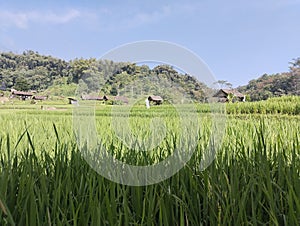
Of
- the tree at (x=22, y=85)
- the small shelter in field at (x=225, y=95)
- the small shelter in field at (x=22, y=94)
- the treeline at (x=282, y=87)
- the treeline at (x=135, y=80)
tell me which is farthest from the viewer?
the tree at (x=22, y=85)

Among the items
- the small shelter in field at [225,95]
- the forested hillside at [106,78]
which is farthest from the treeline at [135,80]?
the small shelter in field at [225,95]

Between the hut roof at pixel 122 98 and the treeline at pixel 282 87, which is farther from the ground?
the treeline at pixel 282 87

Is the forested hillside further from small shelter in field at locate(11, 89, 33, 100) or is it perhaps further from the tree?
small shelter in field at locate(11, 89, 33, 100)

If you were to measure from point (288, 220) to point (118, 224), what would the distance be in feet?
0.98

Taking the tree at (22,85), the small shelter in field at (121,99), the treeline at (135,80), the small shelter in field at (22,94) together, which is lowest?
the small shelter in field at (121,99)

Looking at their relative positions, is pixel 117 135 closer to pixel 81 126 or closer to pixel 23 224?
pixel 81 126

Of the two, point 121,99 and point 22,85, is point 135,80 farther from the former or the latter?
point 22,85

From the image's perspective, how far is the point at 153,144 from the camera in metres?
1.25

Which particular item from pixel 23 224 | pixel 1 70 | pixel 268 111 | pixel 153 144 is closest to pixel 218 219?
pixel 23 224

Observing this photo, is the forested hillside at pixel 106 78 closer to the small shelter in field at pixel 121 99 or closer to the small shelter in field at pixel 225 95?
the small shelter in field at pixel 121 99

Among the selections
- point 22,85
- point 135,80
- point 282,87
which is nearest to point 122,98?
point 135,80

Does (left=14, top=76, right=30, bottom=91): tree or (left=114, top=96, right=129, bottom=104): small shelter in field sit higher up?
(left=14, top=76, right=30, bottom=91): tree

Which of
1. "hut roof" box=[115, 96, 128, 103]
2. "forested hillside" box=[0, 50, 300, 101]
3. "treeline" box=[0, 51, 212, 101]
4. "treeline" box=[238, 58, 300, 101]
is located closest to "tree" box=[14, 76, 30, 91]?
"forested hillside" box=[0, 50, 300, 101]

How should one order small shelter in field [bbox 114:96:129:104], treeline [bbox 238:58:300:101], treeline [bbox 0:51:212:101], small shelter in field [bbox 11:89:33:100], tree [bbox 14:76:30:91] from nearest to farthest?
treeline [bbox 0:51:212:101], small shelter in field [bbox 114:96:129:104], treeline [bbox 238:58:300:101], small shelter in field [bbox 11:89:33:100], tree [bbox 14:76:30:91]
